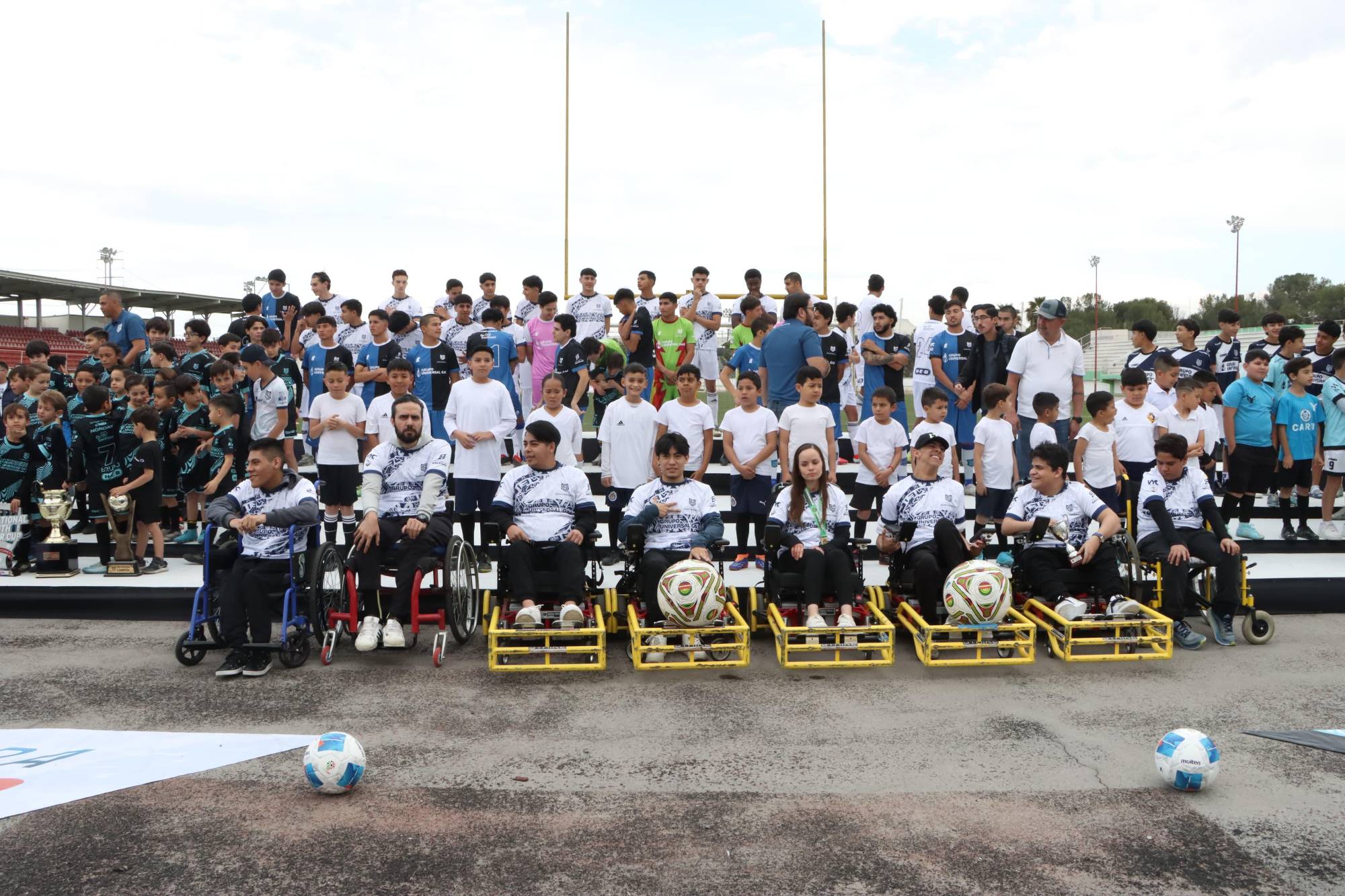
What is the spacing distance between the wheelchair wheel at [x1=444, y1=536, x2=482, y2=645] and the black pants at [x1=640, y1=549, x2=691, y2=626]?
113 cm

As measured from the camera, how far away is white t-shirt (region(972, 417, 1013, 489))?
26.3ft

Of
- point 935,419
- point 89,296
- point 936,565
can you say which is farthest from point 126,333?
point 89,296

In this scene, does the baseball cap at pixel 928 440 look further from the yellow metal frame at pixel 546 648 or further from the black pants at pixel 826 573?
the yellow metal frame at pixel 546 648

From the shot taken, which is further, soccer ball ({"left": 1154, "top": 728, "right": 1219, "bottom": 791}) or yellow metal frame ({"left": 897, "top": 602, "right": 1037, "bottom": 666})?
yellow metal frame ({"left": 897, "top": 602, "right": 1037, "bottom": 666})

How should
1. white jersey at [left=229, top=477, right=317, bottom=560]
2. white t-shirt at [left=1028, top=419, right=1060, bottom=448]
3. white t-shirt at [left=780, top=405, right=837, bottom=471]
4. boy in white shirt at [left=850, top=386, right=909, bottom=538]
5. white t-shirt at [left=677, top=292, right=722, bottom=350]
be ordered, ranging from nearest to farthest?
white jersey at [left=229, top=477, right=317, bottom=560], white t-shirt at [left=780, top=405, right=837, bottom=471], white t-shirt at [left=1028, top=419, right=1060, bottom=448], boy in white shirt at [left=850, top=386, right=909, bottom=538], white t-shirt at [left=677, top=292, right=722, bottom=350]

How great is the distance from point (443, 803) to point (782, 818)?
55.6 inches

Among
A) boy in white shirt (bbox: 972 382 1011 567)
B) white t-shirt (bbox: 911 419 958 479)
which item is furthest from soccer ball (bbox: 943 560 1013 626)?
boy in white shirt (bbox: 972 382 1011 567)

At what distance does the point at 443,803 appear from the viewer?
416 centimetres

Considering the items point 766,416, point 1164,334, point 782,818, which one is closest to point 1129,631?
point 766,416

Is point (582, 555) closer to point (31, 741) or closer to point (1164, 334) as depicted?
point (31, 741)

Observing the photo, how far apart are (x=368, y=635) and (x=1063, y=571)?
456 centimetres

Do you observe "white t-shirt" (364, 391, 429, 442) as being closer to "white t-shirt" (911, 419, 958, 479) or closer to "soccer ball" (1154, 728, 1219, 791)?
"white t-shirt" (911, 419, 958, 479)

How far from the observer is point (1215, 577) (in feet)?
22.2

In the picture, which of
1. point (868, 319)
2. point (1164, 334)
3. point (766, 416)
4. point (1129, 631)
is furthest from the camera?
point (1164, 334)
